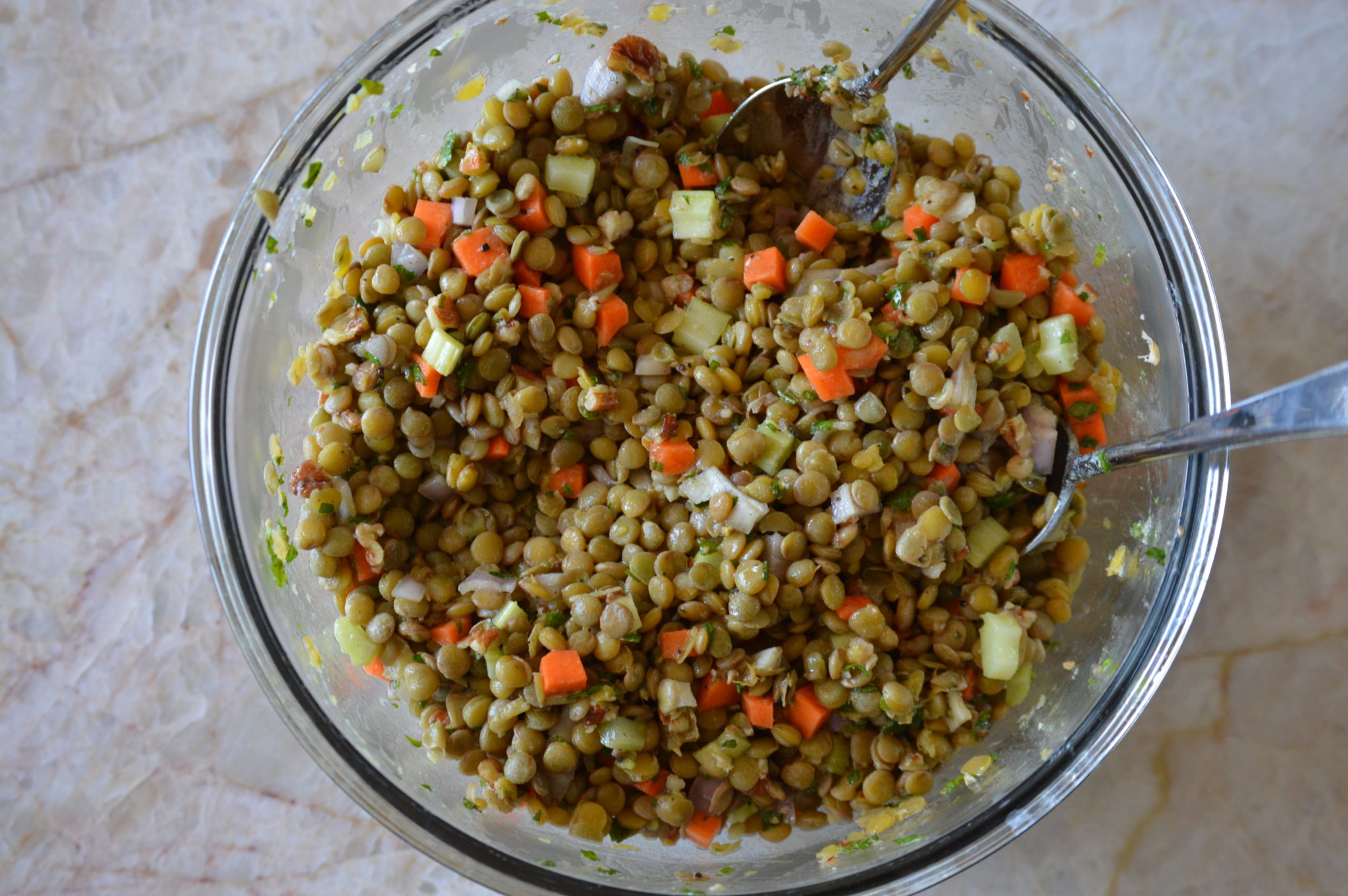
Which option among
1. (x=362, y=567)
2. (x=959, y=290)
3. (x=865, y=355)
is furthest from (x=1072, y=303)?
(x=362, y=567)

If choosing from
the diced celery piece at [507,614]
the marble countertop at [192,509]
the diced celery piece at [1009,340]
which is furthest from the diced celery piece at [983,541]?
the diced celery piece at [507,614]

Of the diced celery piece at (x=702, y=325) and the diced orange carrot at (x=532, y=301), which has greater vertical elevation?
the diced celery piece at (x=702, y=325)

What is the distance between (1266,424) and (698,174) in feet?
4.05

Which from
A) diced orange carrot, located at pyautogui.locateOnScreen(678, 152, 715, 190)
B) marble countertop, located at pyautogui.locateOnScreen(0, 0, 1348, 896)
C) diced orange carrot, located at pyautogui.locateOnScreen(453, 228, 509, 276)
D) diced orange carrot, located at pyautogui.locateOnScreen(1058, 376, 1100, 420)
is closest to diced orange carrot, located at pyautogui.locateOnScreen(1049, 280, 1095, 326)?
diced orange carrot, located at pyautogui.locateOnScreen(1058, 376, 1100, 420)

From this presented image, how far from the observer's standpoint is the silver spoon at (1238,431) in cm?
141

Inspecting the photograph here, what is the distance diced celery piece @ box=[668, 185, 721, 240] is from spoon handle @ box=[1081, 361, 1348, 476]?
93 centimetres

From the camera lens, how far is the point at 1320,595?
8.09 ft

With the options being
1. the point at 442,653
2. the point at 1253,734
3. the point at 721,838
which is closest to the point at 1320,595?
the point at 1253,734

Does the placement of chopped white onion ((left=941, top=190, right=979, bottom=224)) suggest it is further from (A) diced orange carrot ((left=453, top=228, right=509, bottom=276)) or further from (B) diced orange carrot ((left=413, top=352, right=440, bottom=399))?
(B) diced orange carrot ((left=413, top=352, right=440, bottom=399))

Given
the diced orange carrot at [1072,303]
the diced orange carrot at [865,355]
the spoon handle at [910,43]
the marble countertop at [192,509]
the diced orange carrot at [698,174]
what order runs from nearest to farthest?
the spoon handle at [910,43]
the diced orange carrot at [865,355]
the diced orange carrot at [1072,303]
the diced orange carrot at [698,174]
the marble countertop at [192,509]

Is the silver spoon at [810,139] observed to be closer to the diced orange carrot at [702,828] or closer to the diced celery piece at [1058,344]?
the diced celery piece at [1058,344]

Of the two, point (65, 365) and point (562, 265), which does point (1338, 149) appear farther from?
point (65, 365)

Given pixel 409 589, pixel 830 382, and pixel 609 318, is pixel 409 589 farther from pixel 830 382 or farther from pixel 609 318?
pixel 830 382

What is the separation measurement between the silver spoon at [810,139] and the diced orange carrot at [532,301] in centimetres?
55
